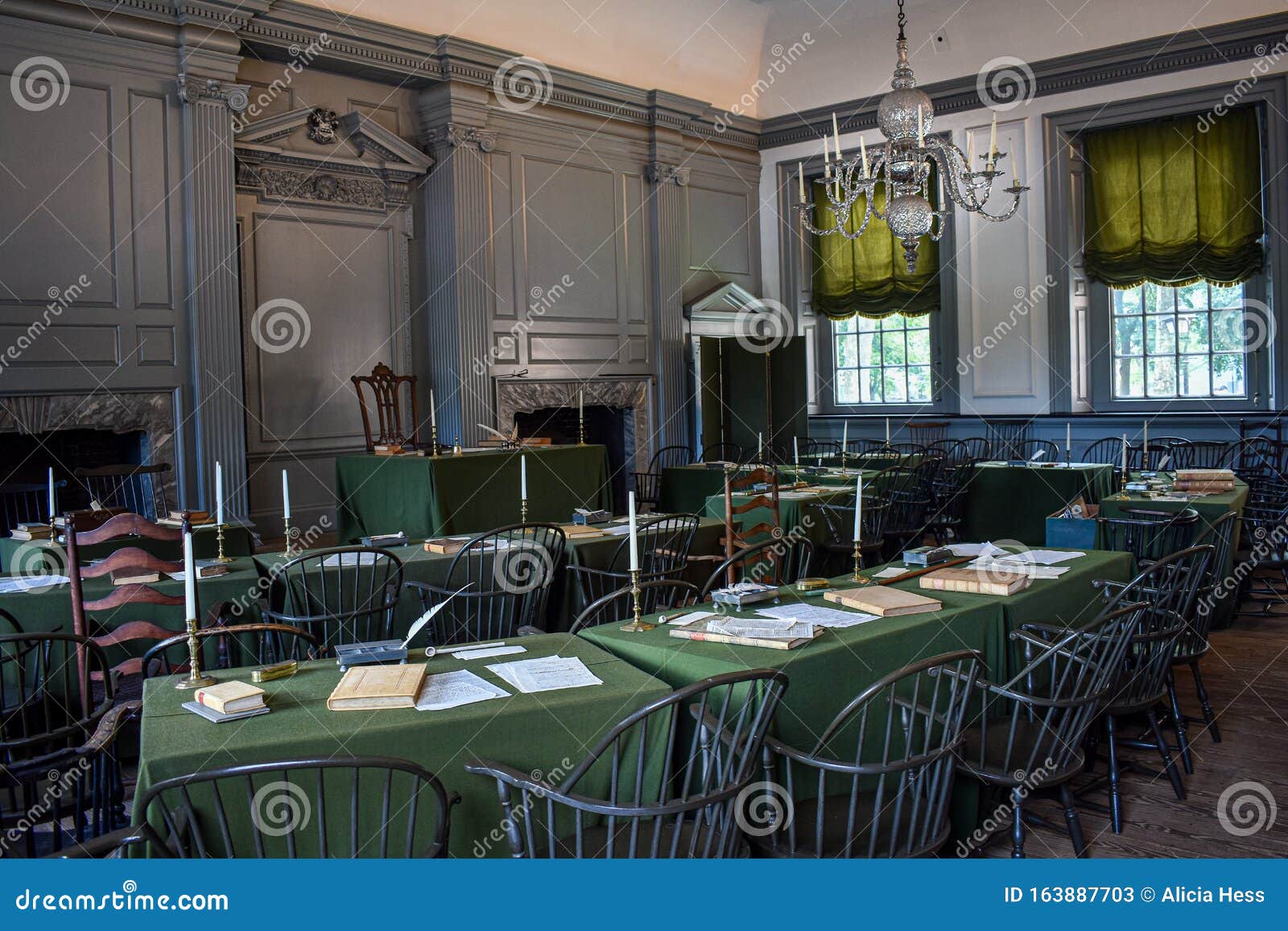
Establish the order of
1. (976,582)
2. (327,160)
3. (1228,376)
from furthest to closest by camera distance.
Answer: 1. (1228,376)
2. (327,160)
3. (976,582)

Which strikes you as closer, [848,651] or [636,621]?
[848,651]

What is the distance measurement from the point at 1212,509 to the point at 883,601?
11.3 ft

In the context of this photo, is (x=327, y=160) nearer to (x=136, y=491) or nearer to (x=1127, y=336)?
(x=136, y=491)

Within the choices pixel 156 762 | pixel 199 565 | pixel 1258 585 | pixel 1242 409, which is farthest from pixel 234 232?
pixel 1242 409

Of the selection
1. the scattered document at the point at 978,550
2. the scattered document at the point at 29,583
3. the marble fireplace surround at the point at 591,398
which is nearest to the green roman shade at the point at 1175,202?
the marble fireplace surround at the point at 591,398

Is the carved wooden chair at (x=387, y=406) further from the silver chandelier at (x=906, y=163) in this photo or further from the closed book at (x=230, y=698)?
the closed book at (x=230, y=698)

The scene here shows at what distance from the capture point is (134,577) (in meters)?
4.24

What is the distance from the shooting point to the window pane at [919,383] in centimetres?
1093

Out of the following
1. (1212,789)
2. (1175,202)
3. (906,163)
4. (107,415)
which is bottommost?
(1212,789)

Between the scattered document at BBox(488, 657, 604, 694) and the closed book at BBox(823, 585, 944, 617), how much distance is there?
3.27 feet

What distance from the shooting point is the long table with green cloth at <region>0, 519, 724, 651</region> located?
3.88 meters

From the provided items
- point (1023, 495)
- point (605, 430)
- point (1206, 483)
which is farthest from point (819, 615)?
point (605, 430)

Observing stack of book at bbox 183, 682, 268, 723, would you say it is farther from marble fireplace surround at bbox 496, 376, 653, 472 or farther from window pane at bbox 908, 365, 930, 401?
window pane at bbox 908, 365, 930, 401

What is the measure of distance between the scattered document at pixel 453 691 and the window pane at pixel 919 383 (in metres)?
8.97
